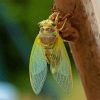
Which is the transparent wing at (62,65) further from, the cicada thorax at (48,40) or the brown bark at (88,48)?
the brown bark at (88,48)

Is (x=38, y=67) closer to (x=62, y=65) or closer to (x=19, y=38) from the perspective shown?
(x=62, y=65)

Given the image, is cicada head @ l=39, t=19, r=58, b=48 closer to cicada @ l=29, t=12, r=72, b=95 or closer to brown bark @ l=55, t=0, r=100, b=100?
cicada @ l=29, t=12, r=72, b=95

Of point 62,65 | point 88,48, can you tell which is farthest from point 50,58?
point 88,48

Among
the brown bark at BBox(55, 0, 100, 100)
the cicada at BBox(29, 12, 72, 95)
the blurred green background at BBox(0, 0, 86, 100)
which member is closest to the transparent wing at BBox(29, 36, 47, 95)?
the cicada at BBox(29, 12, 72, 95)

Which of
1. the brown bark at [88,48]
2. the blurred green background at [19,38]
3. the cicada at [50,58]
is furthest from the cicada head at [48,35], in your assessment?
the blurred green background at [19,38]

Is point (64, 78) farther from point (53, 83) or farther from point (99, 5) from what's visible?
point (53, 83)

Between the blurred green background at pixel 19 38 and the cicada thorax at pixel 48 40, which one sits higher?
the cicada thorax at pixel 48 40
